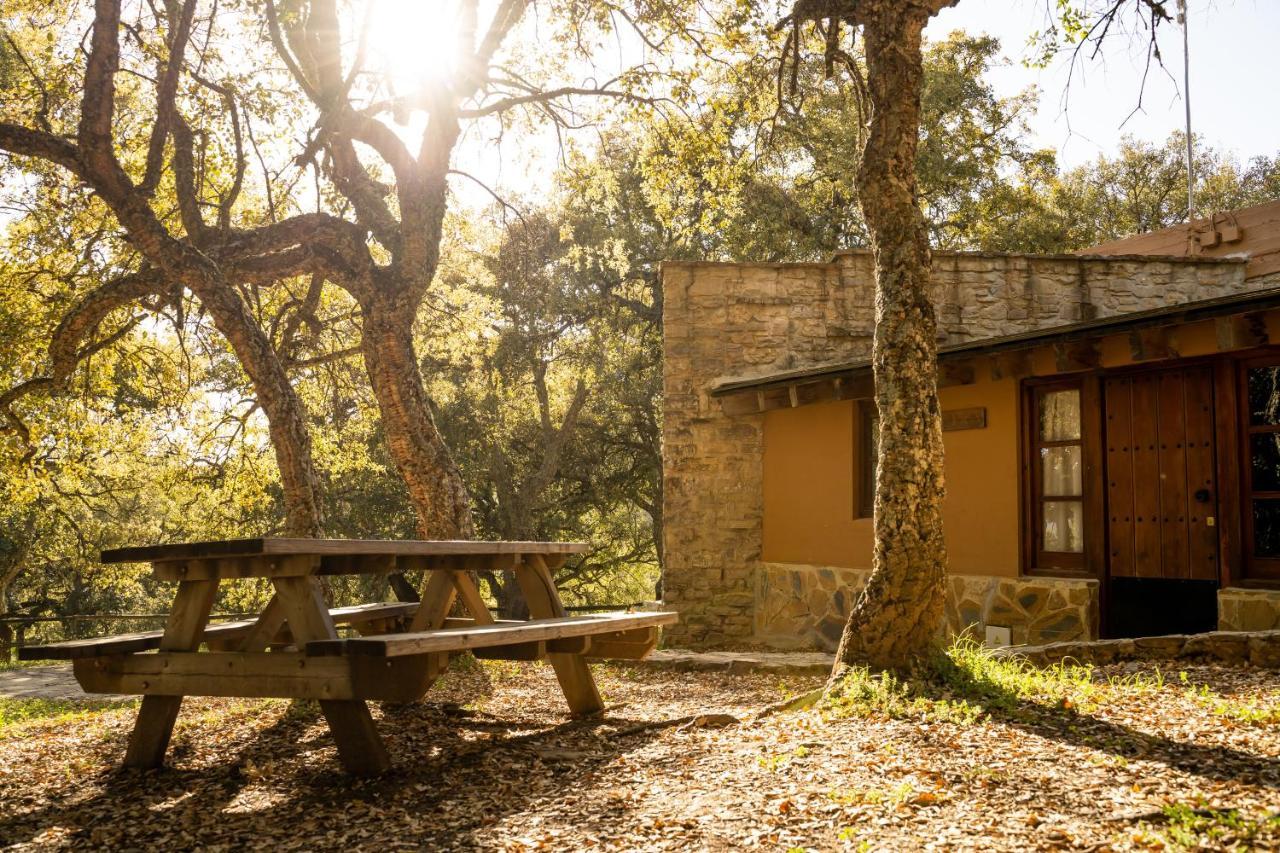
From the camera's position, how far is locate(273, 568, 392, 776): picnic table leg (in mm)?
4270

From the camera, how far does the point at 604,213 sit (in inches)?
820

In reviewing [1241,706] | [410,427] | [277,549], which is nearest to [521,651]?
[277,549]

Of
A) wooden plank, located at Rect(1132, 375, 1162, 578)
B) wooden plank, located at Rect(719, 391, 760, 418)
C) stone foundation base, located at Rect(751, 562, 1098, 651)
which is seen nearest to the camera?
wooden plank, located at Rect(1132, 375, 1162, 578)

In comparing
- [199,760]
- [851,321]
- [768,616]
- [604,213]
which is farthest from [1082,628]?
[604,213]

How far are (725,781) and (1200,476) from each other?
568 centimetres

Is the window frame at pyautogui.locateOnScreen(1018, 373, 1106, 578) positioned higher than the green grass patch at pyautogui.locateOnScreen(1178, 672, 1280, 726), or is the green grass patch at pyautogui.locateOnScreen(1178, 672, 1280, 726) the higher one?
the window frame at pyautogui.locateOnScreen(1018, 373, 1106, 578)

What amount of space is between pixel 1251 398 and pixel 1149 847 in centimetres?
587

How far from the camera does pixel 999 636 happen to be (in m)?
8.78

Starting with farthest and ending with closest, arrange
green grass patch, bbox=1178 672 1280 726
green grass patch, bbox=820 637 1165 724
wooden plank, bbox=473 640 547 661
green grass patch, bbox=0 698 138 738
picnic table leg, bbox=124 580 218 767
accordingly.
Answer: green grass patch, bbox=0 698 138 738, wooden plank, bbox=473 640 547 661, green grass patch, bbox=820 637 1165 724, picnic table leg, bbox=124 580 218 767, green grass patch, bbox=1178 672 1280 726

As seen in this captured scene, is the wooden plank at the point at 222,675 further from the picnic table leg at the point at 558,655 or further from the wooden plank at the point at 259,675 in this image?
the picnic table leg at the point at 558,655

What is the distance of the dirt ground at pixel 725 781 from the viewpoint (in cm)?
334

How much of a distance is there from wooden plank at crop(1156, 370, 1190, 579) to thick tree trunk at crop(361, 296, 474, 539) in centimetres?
566

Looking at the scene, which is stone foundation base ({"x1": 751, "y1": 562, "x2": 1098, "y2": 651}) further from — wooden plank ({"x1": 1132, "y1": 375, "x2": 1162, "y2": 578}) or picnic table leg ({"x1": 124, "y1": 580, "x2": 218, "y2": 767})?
picnic table leg ({"x1": 124, "y1": 580, "x2": 218, "y2": 767})

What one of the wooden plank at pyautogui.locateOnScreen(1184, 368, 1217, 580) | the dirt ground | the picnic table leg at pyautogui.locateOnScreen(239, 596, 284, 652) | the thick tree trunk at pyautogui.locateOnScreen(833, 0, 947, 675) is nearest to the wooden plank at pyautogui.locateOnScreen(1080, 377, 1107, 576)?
the wooden plank at pyautogui.locateOnScreen(1184, 368, 1217, 580)
